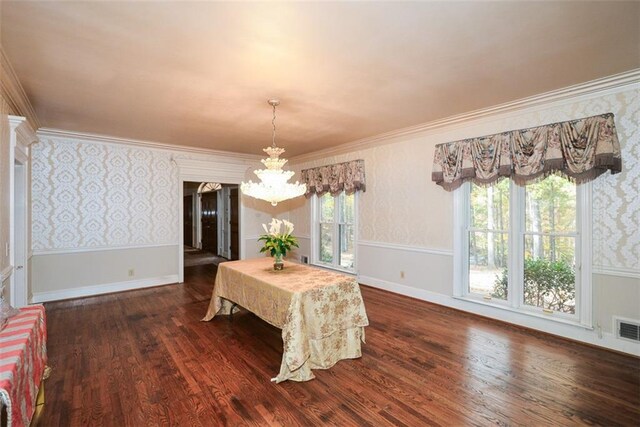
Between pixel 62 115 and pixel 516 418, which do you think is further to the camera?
pixel 62 115

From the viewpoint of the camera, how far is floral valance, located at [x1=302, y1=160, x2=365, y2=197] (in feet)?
17.3

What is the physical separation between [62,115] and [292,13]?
3613mm

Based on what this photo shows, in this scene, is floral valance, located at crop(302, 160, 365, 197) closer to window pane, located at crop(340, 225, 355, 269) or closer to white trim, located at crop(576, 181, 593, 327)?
window pane, located at crop(340, 225, 355, 269)

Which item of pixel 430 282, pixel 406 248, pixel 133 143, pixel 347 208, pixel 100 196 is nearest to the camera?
pixel 430 282

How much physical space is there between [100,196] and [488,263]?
5902 mm

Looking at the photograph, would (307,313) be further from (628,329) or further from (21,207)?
(21,207)

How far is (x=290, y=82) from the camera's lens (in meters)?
2.83

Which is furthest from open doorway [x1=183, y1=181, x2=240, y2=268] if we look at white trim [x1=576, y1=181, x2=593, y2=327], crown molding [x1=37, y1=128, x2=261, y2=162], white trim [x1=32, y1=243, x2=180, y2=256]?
white trim [x1=576, y1=181, x2=593, y2=327]

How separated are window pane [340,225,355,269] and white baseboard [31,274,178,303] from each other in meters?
3.18

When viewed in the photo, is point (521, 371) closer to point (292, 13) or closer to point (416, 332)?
point (416, 332)

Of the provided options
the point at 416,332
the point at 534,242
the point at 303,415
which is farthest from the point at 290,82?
the point at 534,242

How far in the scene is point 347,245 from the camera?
5812 mm

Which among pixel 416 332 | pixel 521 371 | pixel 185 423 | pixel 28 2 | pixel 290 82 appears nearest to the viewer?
pixel 28 2

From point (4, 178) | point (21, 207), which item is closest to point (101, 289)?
point (21, 207)
